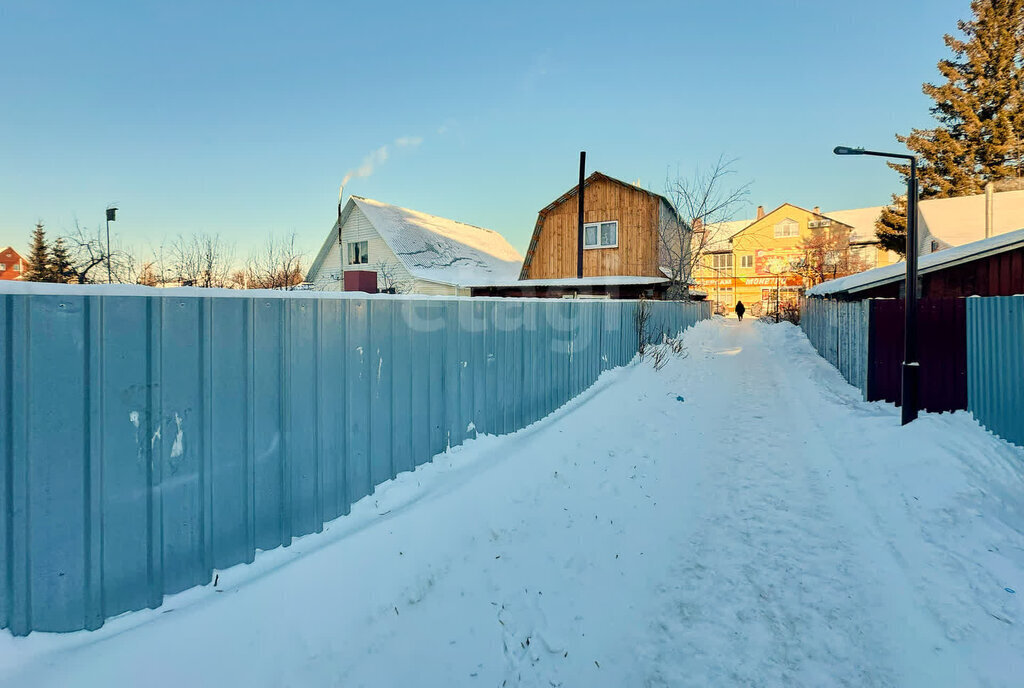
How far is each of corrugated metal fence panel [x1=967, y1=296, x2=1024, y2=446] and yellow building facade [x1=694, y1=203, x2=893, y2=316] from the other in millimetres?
39449

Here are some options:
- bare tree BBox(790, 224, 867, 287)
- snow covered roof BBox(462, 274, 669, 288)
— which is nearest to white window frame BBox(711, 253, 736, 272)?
bare tree BBox(790, 224, 867, 287)

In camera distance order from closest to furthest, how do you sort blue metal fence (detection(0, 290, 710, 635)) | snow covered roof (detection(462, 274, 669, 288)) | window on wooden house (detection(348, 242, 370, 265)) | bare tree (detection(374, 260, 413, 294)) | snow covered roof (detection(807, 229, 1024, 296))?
blue metal fence (detection(0, 290, 710, 635)), snow covered roof (detection(807, 229, 1024, 296)), snow covered roof (detection(462, 274, 669, 288)), bare tree (detection(374, 260, 413, 294)), window on wooden house (detection(348, 242, 370, 265))

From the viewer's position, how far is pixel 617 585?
3648 mm

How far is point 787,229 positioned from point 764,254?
3.17m

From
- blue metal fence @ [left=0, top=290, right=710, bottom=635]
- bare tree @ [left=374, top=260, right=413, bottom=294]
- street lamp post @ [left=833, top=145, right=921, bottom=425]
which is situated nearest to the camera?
blue metal fence @ [left=0, top=290, right=710, bottom=635]

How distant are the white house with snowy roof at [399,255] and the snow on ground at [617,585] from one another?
21.6 m

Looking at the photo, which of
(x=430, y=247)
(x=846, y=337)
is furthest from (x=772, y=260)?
(x=846, y=337)

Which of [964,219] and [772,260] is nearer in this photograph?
[964,219]

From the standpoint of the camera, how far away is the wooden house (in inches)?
888

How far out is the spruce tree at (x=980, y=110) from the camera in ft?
104

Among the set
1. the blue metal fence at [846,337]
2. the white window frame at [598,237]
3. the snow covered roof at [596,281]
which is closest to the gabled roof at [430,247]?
the snow covered roof at [596,281]

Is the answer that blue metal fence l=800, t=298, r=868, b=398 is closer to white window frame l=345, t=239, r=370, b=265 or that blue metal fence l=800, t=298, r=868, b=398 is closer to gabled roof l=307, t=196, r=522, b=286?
gabled roof l=307, t=196, r=522, b=286

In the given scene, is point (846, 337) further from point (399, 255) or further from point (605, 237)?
point (399, 255)

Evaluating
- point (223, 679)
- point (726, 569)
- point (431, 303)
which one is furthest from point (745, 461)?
point (223, 679)
